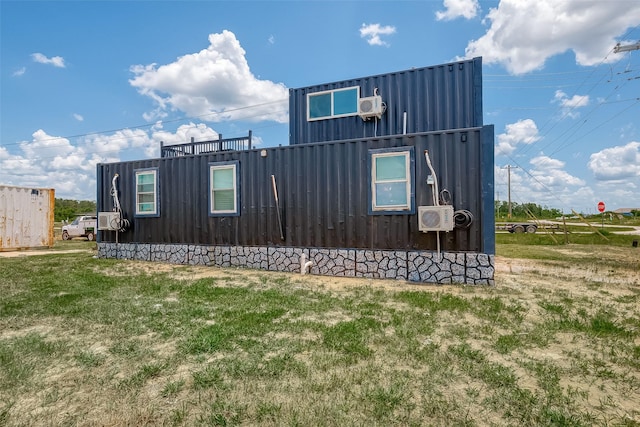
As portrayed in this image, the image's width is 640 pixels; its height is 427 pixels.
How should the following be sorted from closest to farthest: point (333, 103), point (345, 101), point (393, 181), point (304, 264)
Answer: point (393, 181) → point (304, 264) → point (345, 101) → point (333, 103)

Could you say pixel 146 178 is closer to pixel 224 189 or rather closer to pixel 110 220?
pixel 110 220

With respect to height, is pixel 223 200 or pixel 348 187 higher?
pixel 348 187

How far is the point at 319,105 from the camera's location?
1176 centimetres

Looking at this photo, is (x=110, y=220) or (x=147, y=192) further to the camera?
(x=110, y=220)

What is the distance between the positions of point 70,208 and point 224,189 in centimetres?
4602

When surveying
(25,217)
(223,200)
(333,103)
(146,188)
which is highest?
(333,103)

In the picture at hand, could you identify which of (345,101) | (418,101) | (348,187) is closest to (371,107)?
(345,101)

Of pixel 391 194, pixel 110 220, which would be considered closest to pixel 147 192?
pixel 110 220

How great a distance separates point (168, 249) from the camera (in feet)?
35.2

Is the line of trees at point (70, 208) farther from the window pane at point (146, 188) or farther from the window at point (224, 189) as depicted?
the window at point (224, 189)

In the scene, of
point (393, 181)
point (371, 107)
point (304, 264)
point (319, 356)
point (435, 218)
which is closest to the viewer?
point (319, 356)

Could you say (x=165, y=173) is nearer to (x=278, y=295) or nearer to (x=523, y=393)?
(x=278, y=295)

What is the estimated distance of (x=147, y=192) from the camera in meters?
11.1

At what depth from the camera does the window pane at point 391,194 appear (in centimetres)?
788
